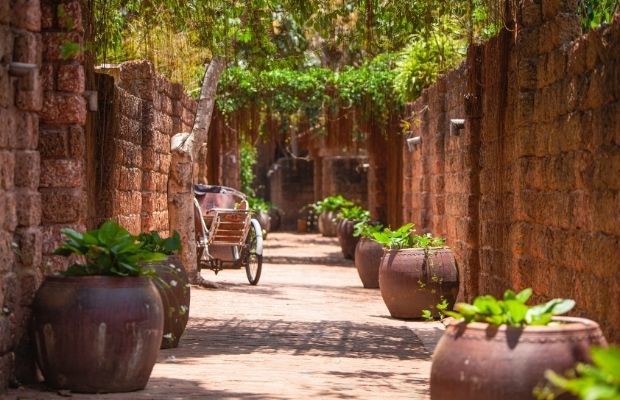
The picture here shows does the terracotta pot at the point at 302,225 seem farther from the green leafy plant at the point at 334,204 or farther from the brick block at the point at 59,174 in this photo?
the brick block at the point at 59,174

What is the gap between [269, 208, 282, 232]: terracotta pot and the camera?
3686cm

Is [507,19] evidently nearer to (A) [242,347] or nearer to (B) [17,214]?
(A) [242,347]

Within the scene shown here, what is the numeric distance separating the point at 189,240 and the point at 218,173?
725cm

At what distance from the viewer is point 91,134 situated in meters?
9.92

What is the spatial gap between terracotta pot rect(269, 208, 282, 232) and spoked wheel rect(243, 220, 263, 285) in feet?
66.0

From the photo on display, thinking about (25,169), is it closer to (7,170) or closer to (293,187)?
(7,170)

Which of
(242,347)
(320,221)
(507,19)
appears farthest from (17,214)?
(320,221)

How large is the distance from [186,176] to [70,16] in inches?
276

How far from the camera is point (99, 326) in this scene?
21.6ft

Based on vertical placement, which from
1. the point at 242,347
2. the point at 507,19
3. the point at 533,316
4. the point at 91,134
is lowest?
the point at 242,347

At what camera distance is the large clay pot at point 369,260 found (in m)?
14.9

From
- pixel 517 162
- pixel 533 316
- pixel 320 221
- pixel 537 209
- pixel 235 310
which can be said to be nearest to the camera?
pixel 533 316

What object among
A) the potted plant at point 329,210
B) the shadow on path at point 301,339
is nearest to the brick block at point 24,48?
the shadow on path at point 301,339

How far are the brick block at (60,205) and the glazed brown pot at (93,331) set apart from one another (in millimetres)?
845
